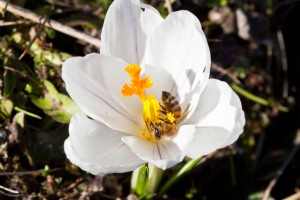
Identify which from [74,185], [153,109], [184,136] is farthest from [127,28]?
[74,185]

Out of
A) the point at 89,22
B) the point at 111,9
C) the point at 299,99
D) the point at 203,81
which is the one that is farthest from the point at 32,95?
the point at 299,99

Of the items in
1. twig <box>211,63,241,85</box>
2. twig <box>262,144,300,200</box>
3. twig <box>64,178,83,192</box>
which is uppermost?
twig <box>211,63,241,85</box>

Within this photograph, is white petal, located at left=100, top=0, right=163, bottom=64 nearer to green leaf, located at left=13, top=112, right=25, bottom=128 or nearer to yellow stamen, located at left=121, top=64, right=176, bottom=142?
yellow stamen, located at left=121, top=64, right=176, bottom=142

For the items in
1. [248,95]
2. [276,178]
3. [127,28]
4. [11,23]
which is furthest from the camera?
[248,95]

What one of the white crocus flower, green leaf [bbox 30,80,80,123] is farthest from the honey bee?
green leaf [bbox 30,80,80,123]

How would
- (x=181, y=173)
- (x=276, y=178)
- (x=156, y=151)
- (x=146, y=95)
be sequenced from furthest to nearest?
(x=276, y=178)
(x=181, y=173)
(x=146, y=95)
(x=156, y=151)

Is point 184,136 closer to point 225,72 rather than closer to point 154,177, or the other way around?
point 154,177

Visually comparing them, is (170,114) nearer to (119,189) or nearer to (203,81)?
(203,81)

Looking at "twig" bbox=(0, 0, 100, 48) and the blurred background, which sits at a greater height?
"twig" bbox=(0, 0, 100, 48)
